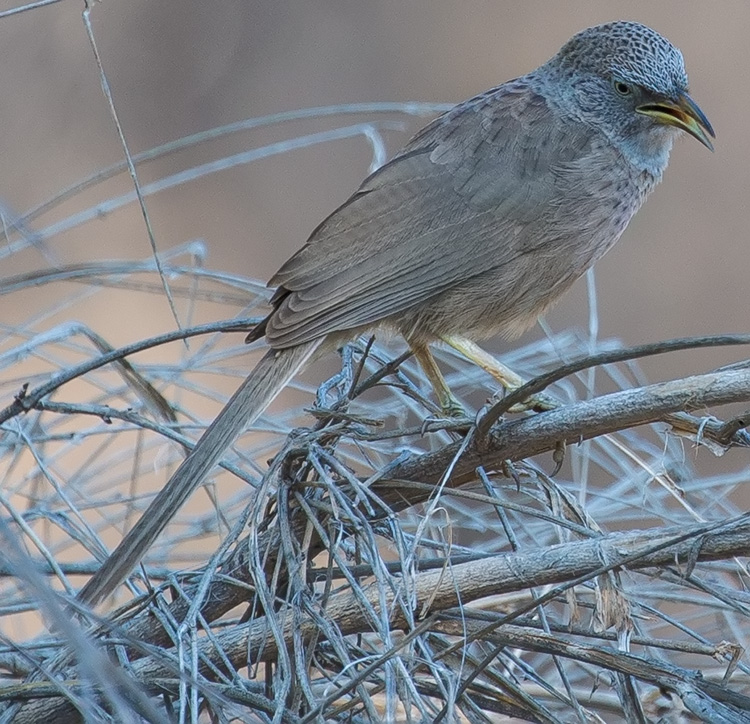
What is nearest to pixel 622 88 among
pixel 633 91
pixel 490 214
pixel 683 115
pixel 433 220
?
pixel 633 91

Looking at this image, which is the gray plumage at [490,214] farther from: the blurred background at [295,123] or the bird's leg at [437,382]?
the blurred background at [295,123]

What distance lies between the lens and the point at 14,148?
767cm

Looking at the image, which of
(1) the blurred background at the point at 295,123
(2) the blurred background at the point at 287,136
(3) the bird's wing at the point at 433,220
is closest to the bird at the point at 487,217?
(3) the bird's wing at the point at 433,220

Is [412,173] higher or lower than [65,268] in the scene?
higher

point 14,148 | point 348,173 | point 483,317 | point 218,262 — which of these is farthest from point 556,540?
point 14,148

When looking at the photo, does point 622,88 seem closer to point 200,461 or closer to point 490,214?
point 490,214

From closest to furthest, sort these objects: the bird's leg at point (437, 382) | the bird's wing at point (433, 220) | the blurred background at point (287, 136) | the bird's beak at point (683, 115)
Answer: the bird's leg at point (437, 382), the bird's wing at point (433, 220), the bird's beak at point (683, 115), the blurred background at point (287, 136)

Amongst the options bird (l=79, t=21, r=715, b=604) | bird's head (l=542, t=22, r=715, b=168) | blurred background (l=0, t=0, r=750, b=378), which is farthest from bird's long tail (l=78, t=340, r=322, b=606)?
blurred background (l=0, t=0, r=750, b=378)

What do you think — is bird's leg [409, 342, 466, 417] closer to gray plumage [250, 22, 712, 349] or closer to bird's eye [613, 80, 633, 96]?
gray plumage [250, 22, 712, 349]

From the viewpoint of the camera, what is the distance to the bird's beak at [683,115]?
3.70 meters

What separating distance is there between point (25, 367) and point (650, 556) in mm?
4889

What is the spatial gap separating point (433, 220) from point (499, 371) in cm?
61

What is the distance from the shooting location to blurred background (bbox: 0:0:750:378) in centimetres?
728

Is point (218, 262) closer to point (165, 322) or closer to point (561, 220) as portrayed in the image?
point (165, 322)
